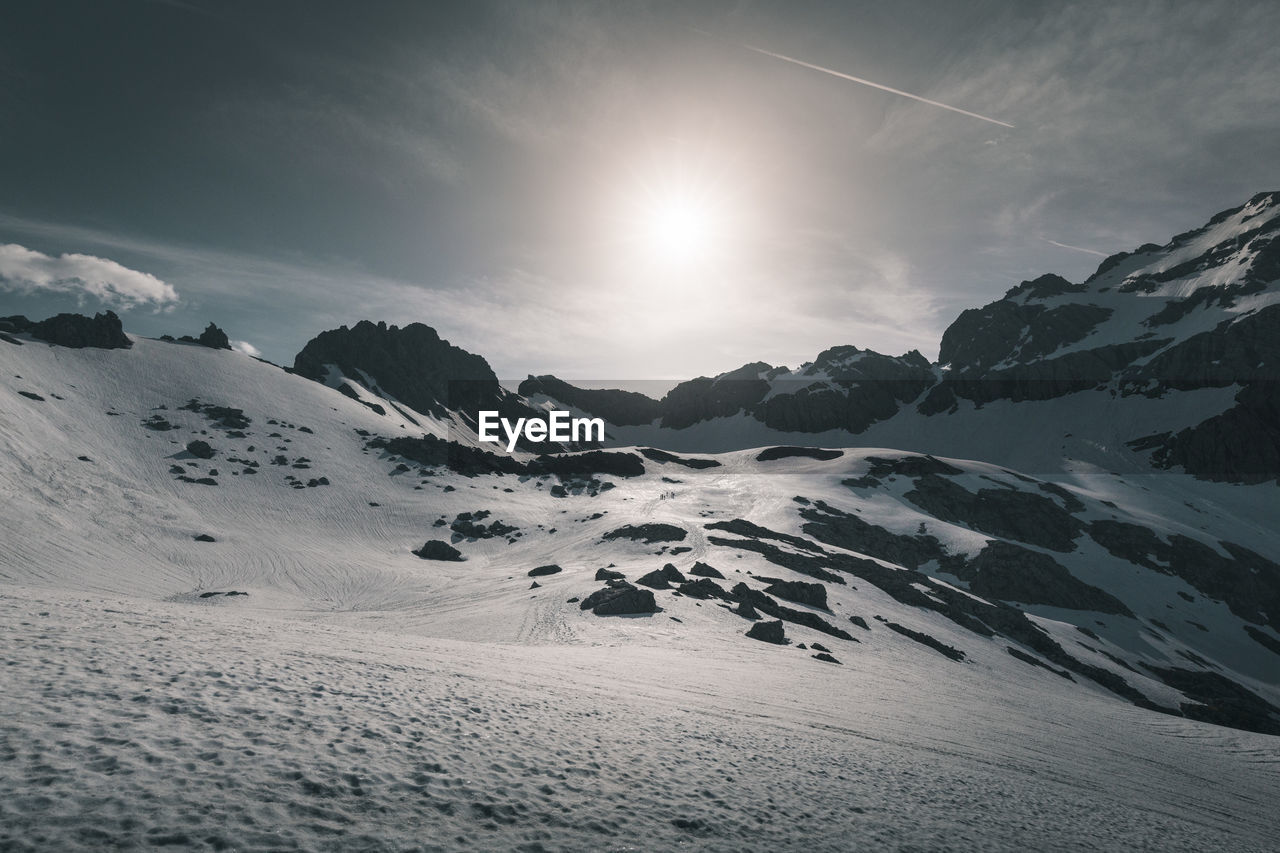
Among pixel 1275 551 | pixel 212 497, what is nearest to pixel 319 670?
pixel 212 497

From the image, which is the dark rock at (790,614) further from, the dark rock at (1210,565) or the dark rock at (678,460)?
the dark rock at (678,460)

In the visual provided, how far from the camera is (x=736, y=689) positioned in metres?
17.7

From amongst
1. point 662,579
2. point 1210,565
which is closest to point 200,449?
point 662,579

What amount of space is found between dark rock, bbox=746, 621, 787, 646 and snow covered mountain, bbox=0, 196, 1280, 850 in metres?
0.21

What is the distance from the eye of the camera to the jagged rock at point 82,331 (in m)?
85.7

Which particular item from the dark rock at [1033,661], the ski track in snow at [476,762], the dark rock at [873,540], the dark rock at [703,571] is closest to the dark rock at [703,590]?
the dark rock at [703,571]

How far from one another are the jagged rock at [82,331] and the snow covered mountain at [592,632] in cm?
55

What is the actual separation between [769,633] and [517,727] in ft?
70.8

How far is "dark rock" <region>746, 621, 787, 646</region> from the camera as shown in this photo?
28.5 metres

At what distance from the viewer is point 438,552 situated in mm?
57438

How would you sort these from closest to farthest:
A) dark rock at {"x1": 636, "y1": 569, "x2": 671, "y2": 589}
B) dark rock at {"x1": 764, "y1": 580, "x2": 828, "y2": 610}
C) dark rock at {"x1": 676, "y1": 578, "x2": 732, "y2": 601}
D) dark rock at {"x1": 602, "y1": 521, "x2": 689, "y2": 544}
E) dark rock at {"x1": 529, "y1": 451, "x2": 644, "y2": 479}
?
1. dark rock at {"x1": 676, "y1": 578, "x2": 732, "y2": 601}
2. dark rock at {"x1": 636, "y1": 569, "x2": 671, "y2": 589}
3. dark rock at {"x1": 764, "y1": 580, "x2": 828, "y2": 610}
4. dark rock at {"x1": 602, "y1": 521, "x2": 689, "y2": 544}
5. dark rock at {"x1": 529, "y1": 451, "x2": 644, "y2": 479}

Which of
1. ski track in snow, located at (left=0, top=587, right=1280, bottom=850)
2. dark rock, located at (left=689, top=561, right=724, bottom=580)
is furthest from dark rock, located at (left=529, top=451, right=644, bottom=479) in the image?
ski track in snow, located at (left=0, top=587, right=1280, bottom=850)

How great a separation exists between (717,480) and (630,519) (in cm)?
3797

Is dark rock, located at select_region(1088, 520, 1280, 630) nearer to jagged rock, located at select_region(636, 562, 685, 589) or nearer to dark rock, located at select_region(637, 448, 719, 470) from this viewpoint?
dark rock, located at select_region(637, 448, 719, 470)
